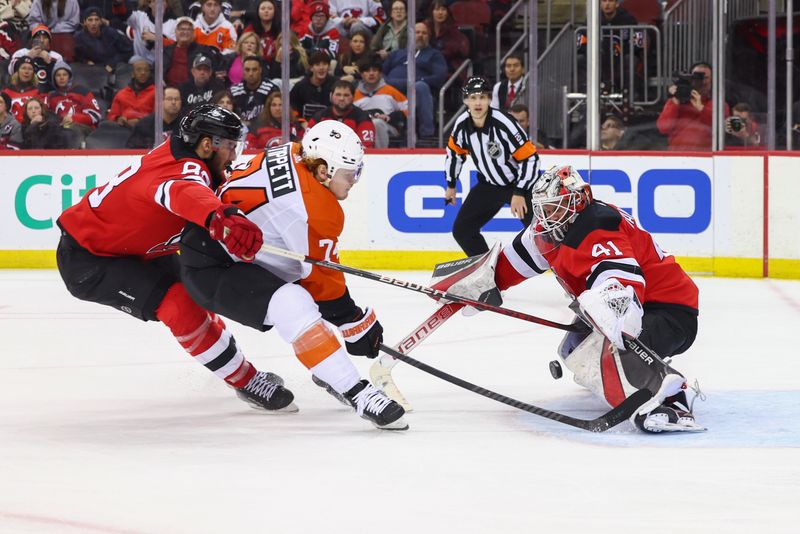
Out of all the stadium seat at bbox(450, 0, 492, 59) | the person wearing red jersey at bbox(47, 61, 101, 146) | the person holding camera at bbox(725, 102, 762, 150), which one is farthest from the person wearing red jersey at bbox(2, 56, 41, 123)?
the person holding camera at bbox(725, 102, 762, 150)

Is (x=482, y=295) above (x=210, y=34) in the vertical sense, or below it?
below

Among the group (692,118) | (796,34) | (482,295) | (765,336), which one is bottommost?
(765,336)

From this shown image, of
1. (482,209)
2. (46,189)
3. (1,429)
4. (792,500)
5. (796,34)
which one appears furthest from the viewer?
(46,189)

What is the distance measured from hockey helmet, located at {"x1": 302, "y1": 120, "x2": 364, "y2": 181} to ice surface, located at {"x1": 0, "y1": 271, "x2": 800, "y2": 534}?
75cm

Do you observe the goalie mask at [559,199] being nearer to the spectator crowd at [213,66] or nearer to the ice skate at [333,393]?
the ice skate at [333,393]

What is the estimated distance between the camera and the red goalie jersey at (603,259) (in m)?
3.36

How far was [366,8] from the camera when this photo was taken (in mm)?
8117

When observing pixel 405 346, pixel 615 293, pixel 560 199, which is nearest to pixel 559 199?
pixel 560 199

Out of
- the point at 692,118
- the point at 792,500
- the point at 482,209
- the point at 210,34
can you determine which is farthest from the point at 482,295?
the point at 210,34

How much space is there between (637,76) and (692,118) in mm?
451

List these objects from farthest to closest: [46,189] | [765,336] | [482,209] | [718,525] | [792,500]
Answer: [46,189], [482,209], [765,336], [792,500], [718,525]

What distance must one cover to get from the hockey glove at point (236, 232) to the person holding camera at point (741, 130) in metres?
4.97

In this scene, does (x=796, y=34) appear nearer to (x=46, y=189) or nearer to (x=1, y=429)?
(x=46, y=189)

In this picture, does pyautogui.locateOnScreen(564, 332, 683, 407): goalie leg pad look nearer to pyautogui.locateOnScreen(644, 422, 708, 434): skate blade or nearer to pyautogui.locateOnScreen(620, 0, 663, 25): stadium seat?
pyautogui.locateOnScreen(644, 422, 708, 434): skate blade
